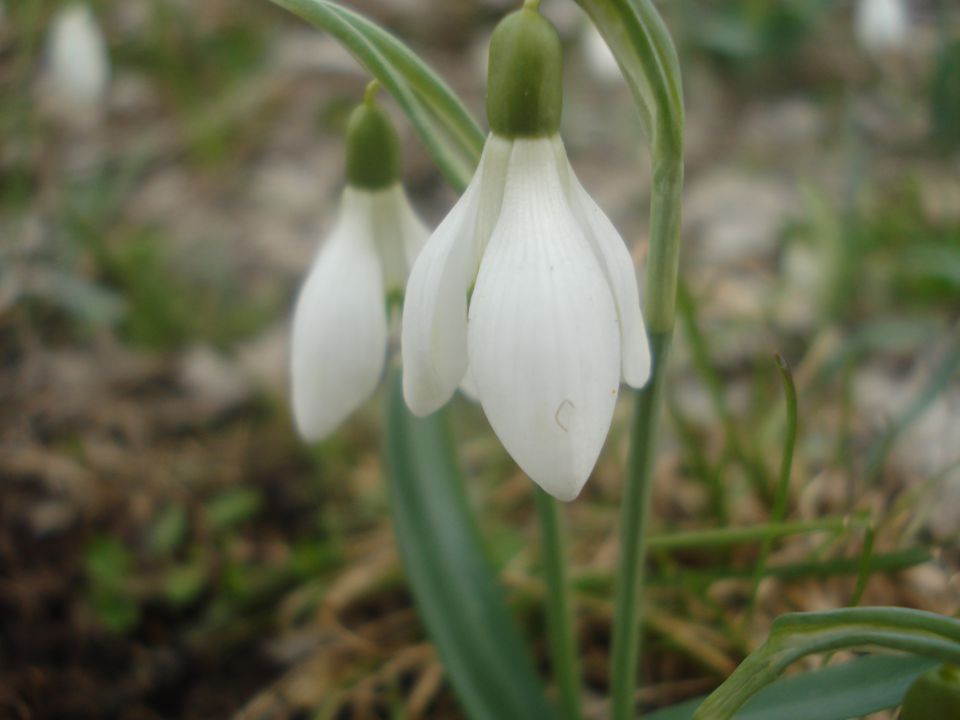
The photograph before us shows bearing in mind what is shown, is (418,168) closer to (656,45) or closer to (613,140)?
(613,140)

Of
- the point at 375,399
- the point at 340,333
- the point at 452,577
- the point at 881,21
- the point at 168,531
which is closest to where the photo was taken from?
the point at 340,333

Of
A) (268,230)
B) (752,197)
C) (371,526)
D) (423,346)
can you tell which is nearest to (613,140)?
(752,197)

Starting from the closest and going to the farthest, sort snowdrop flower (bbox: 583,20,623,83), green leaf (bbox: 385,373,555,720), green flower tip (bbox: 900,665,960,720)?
green flower tip (bbox: 900,665,960,720)
green leaf (bbox: 385,373,555,720)
snowdrop flower (bbox: 583,20,623,83)

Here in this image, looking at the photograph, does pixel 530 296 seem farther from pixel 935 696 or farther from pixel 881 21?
pixel 881 21

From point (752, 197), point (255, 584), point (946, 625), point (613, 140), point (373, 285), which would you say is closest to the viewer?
point (946, 625)

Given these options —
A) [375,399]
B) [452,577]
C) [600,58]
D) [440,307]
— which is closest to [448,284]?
[440,307]

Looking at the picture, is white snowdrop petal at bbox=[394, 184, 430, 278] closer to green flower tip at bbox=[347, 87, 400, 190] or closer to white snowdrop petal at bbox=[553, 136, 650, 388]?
green flower tip at bbox=[347, 87, 400, 190]

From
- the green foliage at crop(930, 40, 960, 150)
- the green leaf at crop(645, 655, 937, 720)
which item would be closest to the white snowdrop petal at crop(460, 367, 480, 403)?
the green leaf at crop(645, 655, 937, 720)
